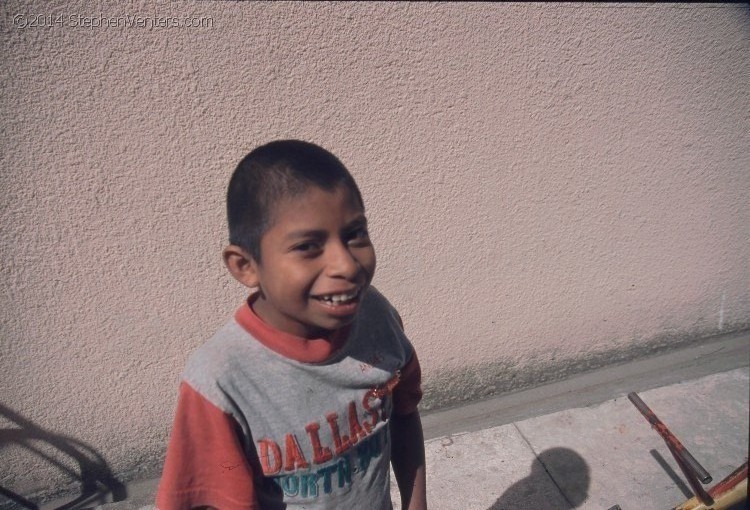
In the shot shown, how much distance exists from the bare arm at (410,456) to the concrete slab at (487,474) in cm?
97

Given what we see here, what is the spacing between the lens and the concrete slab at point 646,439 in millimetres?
2129

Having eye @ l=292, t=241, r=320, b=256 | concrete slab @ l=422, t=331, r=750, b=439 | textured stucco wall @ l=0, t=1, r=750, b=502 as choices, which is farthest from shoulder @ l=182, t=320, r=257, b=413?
concrete slab @ l=422, t=331, r=750, b=439

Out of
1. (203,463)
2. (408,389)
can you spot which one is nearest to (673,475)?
(408,389)

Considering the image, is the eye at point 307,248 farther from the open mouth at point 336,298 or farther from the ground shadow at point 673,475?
the ground shadow at point 673,475

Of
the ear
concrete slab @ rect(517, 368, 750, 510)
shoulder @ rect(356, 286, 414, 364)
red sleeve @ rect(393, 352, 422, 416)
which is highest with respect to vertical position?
the ear

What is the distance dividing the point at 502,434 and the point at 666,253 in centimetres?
141

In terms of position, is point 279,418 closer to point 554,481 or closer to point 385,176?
point 385,176

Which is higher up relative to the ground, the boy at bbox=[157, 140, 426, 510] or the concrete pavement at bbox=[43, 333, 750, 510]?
the boy at bbox=[157, 140, 426, 510]

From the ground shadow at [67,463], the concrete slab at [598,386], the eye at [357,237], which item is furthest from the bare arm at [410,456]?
the ground shadow at [67,463]

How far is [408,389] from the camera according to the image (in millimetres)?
1194

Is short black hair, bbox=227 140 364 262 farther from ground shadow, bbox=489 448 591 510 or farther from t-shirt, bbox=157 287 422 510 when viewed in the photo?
ground shadow, bbox=489 448 591 510

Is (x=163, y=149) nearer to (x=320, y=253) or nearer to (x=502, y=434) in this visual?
(x=320, y=253)

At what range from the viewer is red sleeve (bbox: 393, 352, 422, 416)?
115 centimetres

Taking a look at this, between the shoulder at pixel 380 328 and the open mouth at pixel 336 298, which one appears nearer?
the open mouth at pixel 336 298
